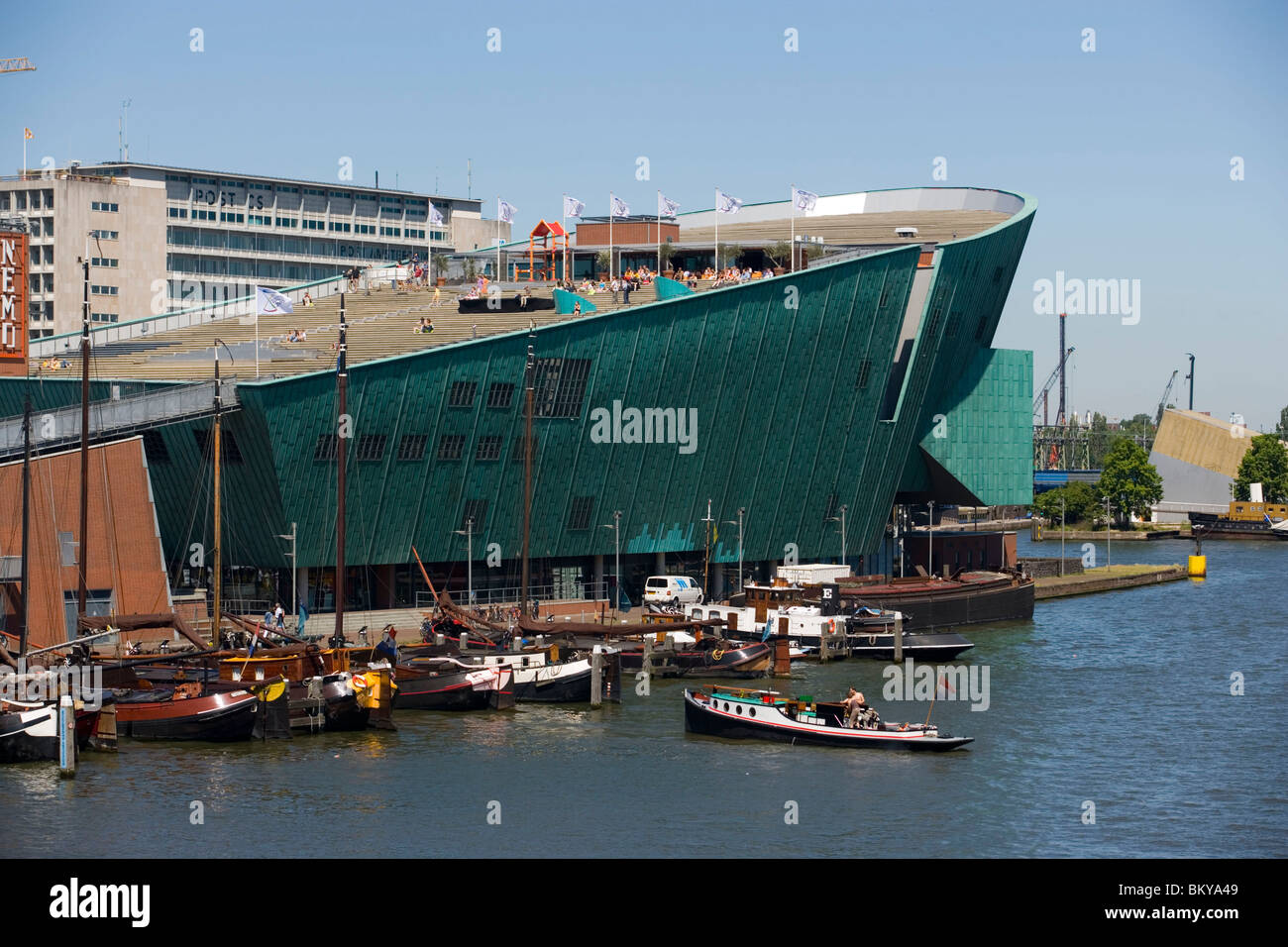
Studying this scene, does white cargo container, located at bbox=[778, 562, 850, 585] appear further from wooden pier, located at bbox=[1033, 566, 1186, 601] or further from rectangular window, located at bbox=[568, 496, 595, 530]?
wooden pier, located at bbox=[1033, 566, 1186, 601]

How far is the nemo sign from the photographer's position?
74.4 m

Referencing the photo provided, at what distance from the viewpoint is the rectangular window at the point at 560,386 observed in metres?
86.5

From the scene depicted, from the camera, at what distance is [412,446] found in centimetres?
8281

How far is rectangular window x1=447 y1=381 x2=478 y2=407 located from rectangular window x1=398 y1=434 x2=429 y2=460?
2028 mm

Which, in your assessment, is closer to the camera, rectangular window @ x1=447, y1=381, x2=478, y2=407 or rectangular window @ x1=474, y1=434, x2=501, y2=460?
rectangular window @ x1=447, y1=381, x2=478, y2=407

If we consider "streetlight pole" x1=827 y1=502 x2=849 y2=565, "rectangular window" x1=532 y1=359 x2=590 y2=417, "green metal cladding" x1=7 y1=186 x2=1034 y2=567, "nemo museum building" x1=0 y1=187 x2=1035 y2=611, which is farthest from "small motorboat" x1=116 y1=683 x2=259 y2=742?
"streetlight pole" x1=827 y1=502 x2=849 y2=565

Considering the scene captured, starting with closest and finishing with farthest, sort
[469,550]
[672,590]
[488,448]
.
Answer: [469,550] → [488,448] → [672,590]

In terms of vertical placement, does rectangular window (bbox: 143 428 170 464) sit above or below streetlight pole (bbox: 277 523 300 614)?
above

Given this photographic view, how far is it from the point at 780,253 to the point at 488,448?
101 ft

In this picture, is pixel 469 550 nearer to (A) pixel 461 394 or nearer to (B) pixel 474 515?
(B) pixel 474 515

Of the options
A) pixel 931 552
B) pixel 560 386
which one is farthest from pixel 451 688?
pixel 931 552

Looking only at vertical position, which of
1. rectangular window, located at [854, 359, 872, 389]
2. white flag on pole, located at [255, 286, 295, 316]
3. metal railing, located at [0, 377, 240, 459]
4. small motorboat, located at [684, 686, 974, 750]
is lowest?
small motorboat, located at [684, 686, 974, 750]

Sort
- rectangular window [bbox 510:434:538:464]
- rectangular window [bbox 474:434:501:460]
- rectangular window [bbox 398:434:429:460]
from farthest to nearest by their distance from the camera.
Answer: rectangular window [bbox 510:434:538:464]
rectangular window [bbox 474:434:501:460]
rectangular window [bbox 398:434:429:460]

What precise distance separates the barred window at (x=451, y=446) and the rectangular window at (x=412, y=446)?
3.02 ft
